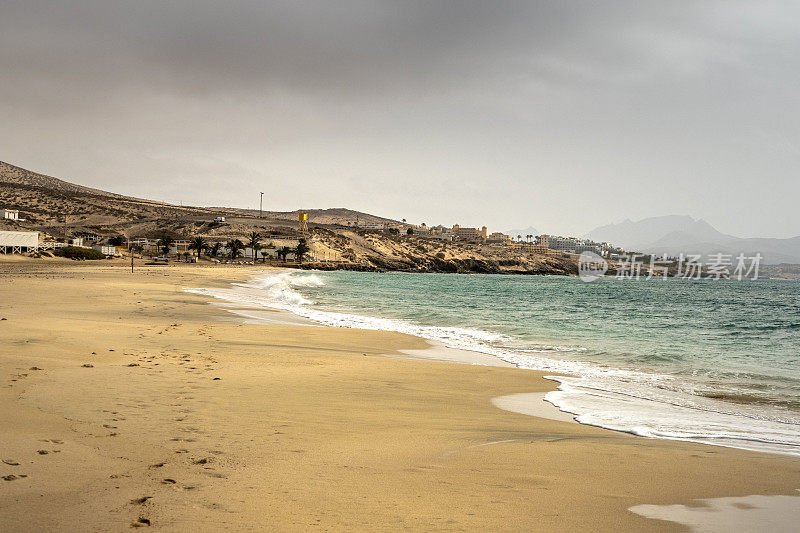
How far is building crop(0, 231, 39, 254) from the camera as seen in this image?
73300 millimetres

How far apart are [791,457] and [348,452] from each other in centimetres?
542

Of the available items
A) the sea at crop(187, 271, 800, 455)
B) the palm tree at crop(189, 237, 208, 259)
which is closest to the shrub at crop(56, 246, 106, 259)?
the palm tree at crop(189, 237, 208, 259)

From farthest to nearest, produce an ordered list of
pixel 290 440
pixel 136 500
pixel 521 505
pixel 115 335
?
pixel 115 335, pixel 290 440, pixel 521 505, pixel 136 500

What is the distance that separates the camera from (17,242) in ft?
246

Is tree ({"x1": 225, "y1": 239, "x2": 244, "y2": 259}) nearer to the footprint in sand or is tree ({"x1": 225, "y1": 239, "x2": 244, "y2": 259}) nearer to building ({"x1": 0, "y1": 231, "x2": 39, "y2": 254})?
building ({"x1": 0, "y1": 231, "x2": 39, "y2": 254})

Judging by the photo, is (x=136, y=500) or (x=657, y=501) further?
(x=657, y=501)

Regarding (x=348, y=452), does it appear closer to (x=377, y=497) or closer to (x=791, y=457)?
(x=377, y=497)

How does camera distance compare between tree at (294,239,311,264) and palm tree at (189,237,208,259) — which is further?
tree at (294,239,311,264)

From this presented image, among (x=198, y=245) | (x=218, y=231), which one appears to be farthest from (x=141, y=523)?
(x=218, y=231)

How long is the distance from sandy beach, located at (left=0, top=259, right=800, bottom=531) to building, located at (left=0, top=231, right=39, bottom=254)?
7851 cm

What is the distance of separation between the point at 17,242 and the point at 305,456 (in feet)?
288

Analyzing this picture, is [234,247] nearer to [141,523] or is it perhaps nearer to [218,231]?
[218,231]

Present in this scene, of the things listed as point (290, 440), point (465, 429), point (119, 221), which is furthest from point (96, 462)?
point (119, 221)

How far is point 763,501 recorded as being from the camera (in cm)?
475
